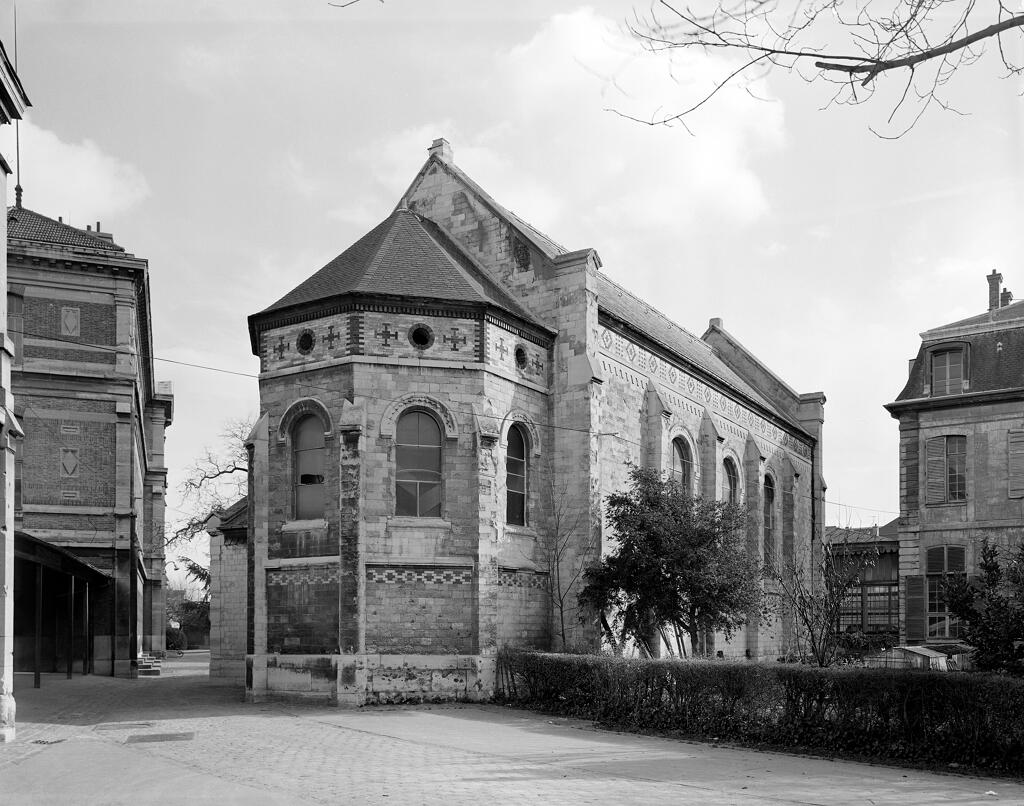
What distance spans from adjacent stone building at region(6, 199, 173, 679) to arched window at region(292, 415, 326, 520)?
11.8m

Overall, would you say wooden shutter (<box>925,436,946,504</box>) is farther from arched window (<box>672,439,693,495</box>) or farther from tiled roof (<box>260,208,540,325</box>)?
tiled roof (<box>260,208,540,325</box>)

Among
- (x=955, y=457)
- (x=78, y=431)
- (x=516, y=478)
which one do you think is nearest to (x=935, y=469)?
(x=955, y=457)

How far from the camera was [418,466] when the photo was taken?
22.0m

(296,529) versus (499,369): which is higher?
(499,369)

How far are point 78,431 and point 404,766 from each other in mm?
22727

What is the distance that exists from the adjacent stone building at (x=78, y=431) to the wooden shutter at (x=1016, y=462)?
28.2m

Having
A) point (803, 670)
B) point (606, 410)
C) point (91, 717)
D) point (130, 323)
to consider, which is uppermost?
point (130, 323)

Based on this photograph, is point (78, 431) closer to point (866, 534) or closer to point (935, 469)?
point (935, 469)

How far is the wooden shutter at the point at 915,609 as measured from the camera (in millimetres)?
34750

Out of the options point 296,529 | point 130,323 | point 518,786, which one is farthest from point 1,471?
point 130,323

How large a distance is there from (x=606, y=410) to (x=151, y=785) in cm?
1573

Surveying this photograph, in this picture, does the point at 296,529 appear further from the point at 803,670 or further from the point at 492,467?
the point at 803,670

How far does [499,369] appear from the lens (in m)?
23.0

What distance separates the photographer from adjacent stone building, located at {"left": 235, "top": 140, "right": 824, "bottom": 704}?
2109 cm
